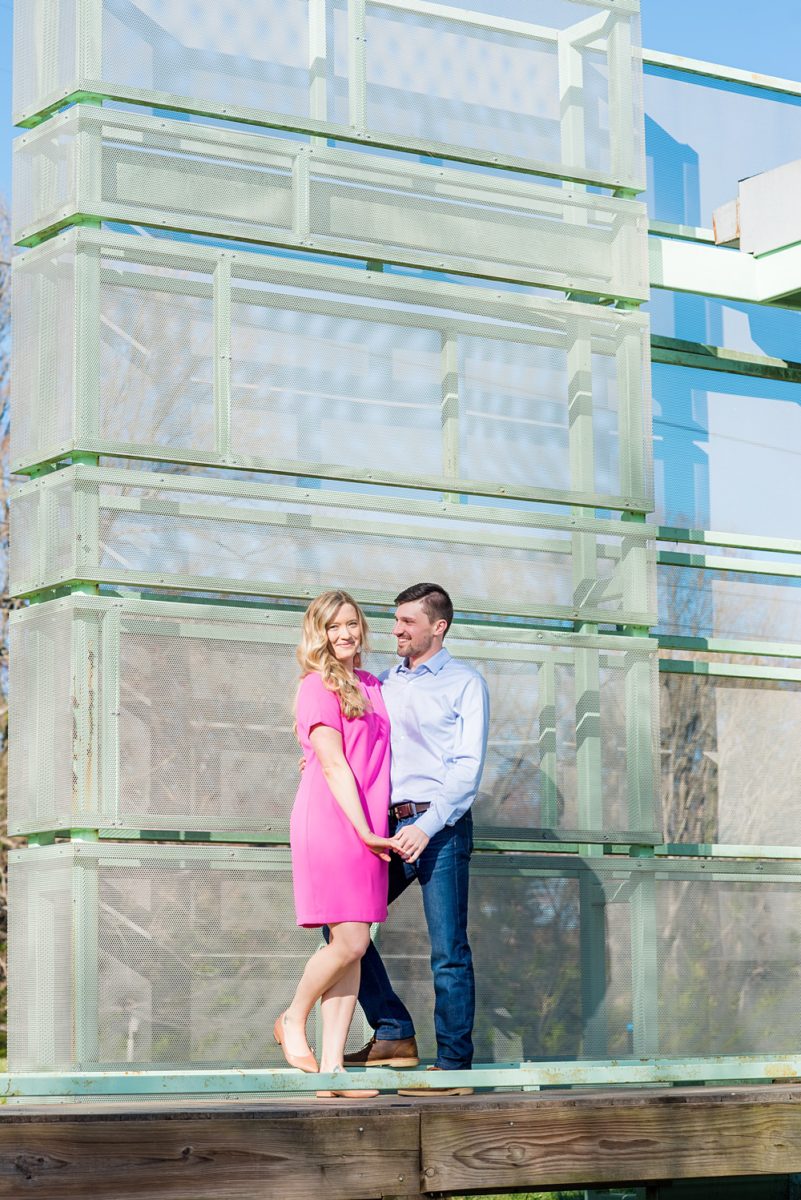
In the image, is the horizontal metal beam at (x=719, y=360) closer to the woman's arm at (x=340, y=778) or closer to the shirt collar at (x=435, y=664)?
the shirt collar at (x=435, y=664)

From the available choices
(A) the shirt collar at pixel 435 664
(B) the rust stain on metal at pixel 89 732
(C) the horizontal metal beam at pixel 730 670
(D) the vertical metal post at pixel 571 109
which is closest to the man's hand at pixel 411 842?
(A) the shirt collar at pixel 435 664

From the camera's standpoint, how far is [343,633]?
21.0ft

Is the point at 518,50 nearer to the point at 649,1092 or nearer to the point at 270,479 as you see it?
the point at 270,479

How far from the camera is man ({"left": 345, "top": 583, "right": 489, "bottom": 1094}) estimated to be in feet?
21.2

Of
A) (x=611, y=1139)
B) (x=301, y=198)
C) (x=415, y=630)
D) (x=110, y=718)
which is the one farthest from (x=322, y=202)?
(x=611, y=1139)

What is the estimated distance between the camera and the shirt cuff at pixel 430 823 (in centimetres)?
641

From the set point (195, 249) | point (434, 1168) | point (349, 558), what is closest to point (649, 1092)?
point (434, 1168)

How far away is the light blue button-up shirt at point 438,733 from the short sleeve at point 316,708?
1.28 ft

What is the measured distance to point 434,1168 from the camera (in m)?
5.37

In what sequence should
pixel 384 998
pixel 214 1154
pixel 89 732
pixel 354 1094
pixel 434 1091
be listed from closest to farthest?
pixel 214 1154 → pixel 354 1094 → pixel 434 1091 → pixel 384 998 → pixel 89 732

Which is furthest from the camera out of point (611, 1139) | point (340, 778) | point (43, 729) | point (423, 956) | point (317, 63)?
point (317, 63)

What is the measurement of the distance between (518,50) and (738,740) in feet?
10.2

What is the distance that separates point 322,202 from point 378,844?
271 cm

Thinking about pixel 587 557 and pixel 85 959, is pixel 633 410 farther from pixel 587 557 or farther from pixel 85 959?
pixel 85 959
